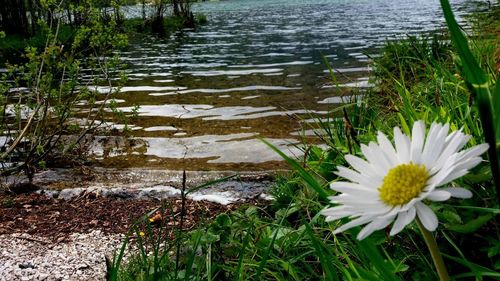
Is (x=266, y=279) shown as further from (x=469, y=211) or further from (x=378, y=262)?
(x=378, y=262)

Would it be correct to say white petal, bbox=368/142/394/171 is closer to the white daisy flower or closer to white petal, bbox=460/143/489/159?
the white daisy flower

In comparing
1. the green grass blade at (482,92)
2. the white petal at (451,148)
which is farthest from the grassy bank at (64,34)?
the green grass blade at (482,92)

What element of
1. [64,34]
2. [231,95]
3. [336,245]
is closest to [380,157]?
[336,245]

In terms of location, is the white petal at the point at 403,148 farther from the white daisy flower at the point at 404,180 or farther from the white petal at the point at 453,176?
the white petal at the point at 453,176

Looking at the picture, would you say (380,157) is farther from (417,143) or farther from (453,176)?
(453,176)

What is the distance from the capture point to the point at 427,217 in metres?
0.68

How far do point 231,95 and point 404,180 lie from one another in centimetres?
968

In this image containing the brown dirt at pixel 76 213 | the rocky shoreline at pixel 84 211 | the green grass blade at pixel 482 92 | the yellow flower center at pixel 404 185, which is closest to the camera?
the green grass blade at pixel 482 92

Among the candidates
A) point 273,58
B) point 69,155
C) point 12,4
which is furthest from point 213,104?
point 12,4

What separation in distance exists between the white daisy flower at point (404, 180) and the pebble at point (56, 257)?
2.36 m

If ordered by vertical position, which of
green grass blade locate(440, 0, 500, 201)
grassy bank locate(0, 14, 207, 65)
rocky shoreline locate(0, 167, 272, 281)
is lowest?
grassy bank locate(0, 14, 207, 65)

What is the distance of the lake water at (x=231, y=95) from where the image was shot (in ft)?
22.1

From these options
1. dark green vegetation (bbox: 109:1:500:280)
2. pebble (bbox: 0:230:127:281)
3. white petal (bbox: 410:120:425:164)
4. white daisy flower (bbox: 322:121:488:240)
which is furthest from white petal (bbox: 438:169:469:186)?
pebble (bbox: 0:230:127:281)

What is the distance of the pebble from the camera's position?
314cm
